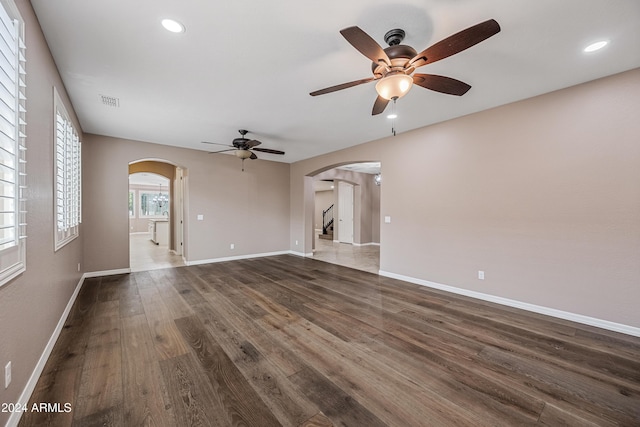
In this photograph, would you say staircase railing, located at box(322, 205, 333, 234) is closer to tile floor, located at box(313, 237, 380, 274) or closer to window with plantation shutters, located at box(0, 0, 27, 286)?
tile floor, located at box(313, 237, 380, 274)

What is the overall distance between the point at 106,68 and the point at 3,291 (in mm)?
2410

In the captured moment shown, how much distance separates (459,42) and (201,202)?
595cm

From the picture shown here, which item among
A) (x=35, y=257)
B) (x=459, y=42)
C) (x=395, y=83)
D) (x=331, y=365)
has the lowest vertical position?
(x=331, y=365)

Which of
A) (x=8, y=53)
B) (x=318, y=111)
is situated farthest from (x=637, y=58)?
(x=8, y=53)

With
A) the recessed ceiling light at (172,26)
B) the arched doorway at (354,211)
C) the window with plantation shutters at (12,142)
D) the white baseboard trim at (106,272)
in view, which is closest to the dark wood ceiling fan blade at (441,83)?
the recessed ceiling light at (172,26)

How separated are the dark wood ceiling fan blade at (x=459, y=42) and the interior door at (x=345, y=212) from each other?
8.00 m

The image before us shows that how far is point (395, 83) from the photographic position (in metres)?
2.10

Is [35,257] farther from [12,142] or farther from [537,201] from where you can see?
[537,201]

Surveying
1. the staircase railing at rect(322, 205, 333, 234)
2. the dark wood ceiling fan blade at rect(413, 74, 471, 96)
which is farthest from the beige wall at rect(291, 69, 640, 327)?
the staircase railing at rect(322, 205, 333, 234)

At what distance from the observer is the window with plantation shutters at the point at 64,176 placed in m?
2.76

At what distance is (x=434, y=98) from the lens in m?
3.33

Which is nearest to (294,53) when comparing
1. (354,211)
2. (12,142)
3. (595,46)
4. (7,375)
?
(12,142)

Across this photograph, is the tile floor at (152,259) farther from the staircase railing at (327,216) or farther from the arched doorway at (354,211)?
the staircase railing at (327,216)

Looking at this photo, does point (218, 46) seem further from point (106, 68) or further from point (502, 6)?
point (502, 6)
